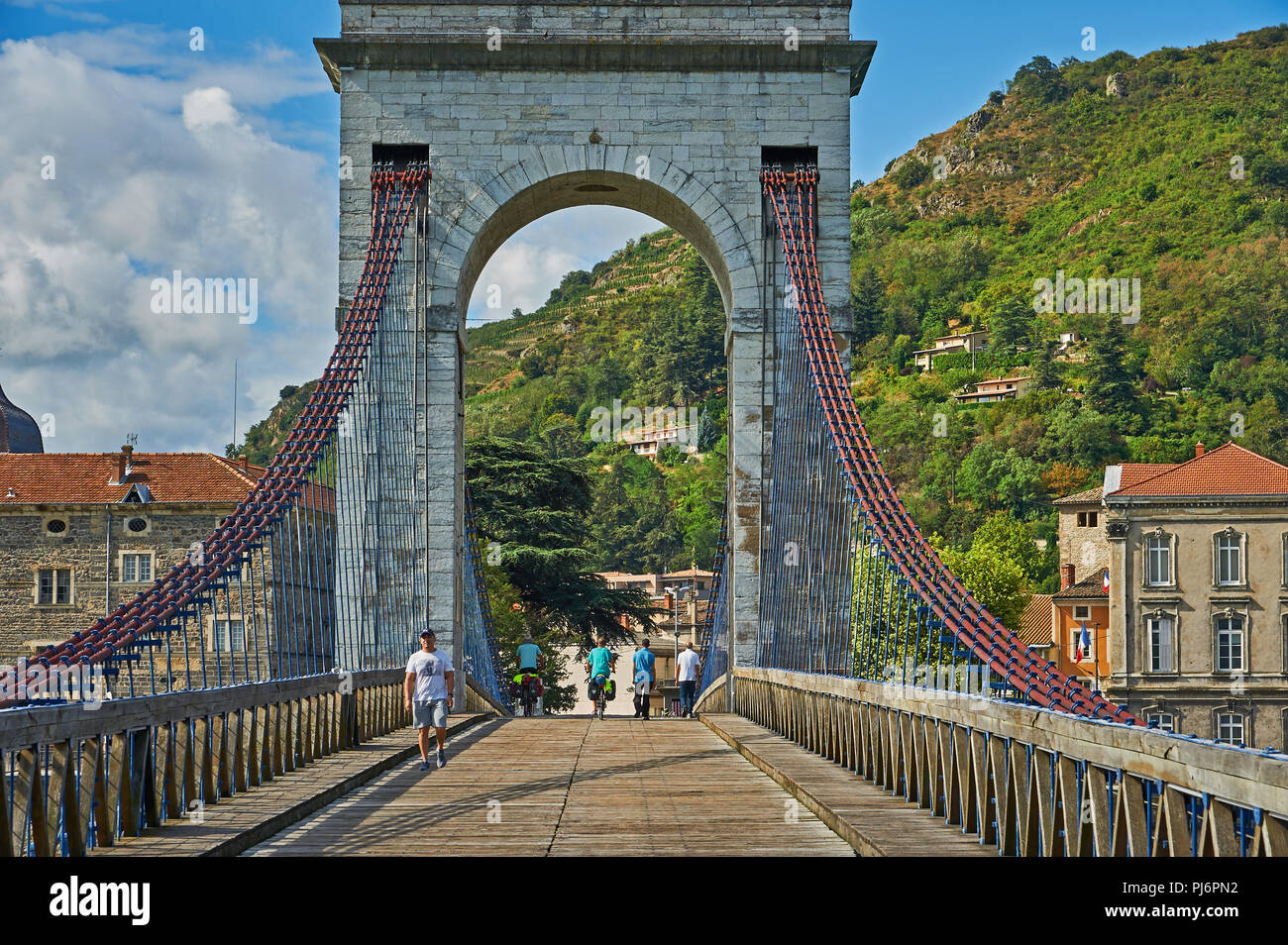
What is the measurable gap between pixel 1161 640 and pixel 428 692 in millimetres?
37337

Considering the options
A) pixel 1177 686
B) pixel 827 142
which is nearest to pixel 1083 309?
pixel 1177 686

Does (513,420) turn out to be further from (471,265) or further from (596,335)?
(471,265)

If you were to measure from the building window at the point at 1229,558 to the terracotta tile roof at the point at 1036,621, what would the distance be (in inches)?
443

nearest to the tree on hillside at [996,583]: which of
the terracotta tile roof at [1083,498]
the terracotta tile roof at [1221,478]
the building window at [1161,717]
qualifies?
the terracotta tile roof at [1083,498]

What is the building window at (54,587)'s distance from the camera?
41.2 metres

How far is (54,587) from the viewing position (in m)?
41.3

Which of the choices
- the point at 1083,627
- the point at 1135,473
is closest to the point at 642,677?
the point at 1135,473

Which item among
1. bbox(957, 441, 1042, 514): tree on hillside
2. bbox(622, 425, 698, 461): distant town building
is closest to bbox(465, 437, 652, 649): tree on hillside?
bbox(957, 441, 1042, 514): tree on hillside

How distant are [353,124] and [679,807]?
32.6 feet

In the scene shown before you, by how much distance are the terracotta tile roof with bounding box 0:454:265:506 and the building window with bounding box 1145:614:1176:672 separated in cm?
2574

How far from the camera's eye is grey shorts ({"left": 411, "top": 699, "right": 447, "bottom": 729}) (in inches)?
362

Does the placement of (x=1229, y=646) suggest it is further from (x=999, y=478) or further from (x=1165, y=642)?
(x=999, y=478)

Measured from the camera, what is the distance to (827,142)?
15.3 m

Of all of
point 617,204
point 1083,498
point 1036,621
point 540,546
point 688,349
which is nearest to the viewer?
point 617,204
